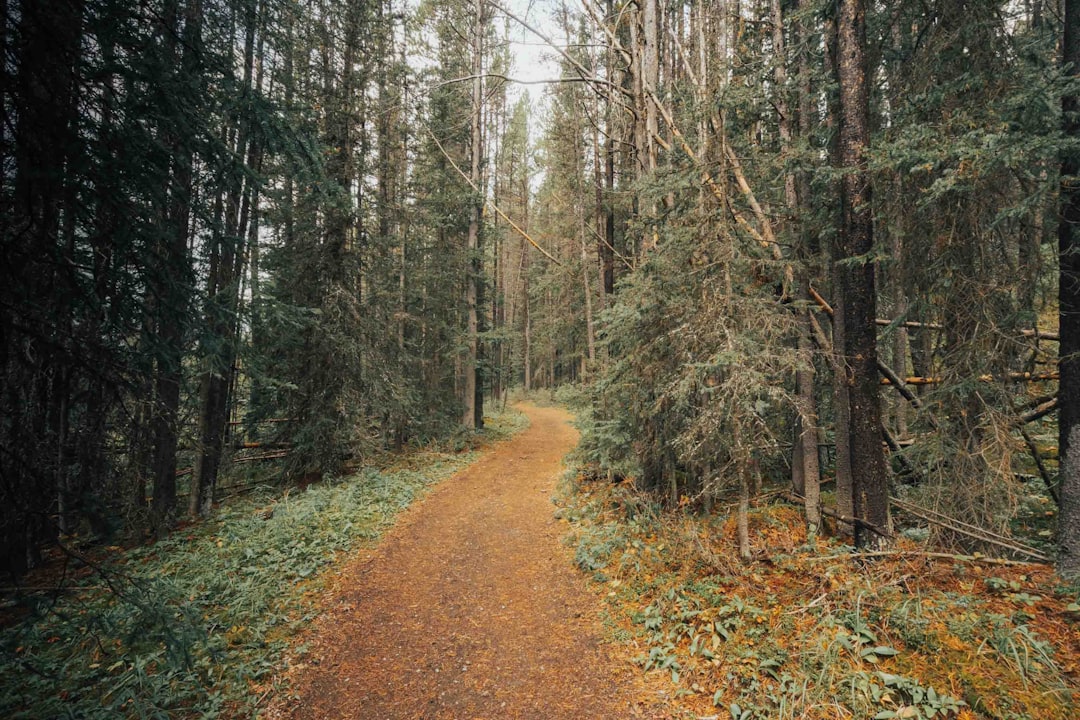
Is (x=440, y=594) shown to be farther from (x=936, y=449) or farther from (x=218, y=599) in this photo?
(x=936, y=449)

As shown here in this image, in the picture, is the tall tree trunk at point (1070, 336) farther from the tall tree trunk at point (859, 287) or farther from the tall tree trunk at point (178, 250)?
the tall tree trunk at point (178, 250)

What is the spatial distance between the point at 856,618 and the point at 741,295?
11.9ft

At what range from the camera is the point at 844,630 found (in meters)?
3.75

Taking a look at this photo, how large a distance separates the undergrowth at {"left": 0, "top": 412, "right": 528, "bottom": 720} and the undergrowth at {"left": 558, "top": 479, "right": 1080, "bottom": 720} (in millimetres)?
3911

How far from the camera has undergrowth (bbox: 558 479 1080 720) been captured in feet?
10.4

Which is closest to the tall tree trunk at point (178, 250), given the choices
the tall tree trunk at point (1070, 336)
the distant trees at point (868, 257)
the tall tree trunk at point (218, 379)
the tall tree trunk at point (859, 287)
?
the tall tree trunk at point (218, 379)

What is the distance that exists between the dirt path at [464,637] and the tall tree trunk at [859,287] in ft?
12.0

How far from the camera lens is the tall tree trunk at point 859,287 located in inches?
203

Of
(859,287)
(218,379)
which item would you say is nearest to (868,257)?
(859,287)

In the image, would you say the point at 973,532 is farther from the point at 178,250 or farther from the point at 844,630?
the point at 178,250

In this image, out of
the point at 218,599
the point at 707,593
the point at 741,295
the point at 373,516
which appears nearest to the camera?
the point at 707,593

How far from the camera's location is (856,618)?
12.6 feet

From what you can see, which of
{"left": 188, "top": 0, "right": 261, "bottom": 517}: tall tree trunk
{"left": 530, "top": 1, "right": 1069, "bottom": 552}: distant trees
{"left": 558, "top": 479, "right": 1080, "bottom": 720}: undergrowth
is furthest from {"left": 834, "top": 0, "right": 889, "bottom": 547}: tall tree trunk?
{"left": 188, "top": 0, "right": 261, "bottom": 517}: tall tree trunk

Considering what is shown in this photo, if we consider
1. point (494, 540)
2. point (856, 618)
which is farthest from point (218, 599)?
point (856, 618)
